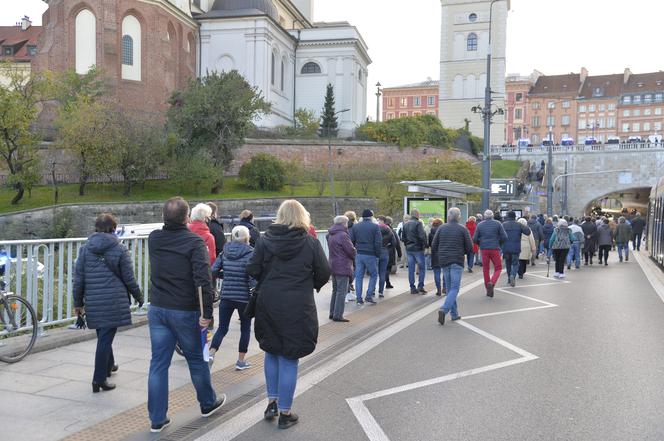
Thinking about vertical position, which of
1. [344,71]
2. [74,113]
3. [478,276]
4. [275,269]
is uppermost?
[344,71]

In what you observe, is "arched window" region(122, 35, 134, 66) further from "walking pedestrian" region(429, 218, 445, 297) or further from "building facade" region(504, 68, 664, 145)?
"building facade" region(504, 68, 664, 145)

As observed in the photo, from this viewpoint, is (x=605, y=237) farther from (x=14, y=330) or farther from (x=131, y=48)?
(x=131, y=48)

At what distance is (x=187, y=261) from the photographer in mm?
5340

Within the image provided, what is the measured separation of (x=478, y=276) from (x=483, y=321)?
28.1 ft

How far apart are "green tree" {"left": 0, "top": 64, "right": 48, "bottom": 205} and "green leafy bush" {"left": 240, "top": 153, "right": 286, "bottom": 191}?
14738 millimetres

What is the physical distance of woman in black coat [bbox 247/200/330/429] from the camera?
5359 millimetres

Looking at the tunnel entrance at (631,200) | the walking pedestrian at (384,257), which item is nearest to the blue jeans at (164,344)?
the walking pedestrian at (384,257)

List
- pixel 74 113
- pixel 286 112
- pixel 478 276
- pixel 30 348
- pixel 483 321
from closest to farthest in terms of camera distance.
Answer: pixel 30 348, pixel 483 321, pixel 478 276, pixel 74 113, pixel 286 112

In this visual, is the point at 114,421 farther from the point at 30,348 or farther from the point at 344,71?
the point at 344,71

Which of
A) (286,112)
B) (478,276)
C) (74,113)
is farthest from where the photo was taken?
(286,112)

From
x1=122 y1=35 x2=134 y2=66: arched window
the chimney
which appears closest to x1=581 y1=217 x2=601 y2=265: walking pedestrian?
x1=122 y1=35 x2=134 y2=66: arched window

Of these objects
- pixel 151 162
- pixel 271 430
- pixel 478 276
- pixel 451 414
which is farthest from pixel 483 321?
pixel 151 162

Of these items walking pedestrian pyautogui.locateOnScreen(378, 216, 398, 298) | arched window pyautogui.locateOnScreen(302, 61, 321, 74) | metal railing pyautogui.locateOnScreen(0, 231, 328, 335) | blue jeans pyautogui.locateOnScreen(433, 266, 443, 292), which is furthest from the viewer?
arched window pyautogui.locateOnScreen(302, 61, 321, 74)

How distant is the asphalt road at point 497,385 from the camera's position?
542cm
